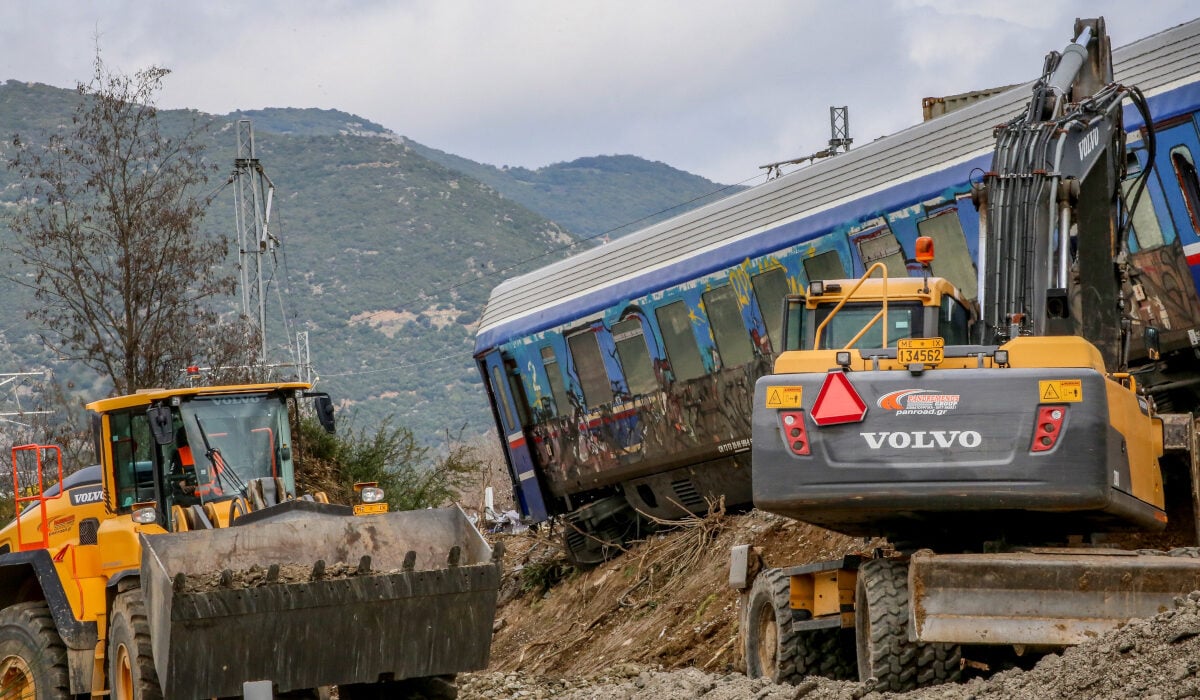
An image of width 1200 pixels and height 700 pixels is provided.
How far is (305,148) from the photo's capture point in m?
123

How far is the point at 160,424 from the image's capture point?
38.2 ft

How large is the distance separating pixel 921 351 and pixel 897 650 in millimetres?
1588

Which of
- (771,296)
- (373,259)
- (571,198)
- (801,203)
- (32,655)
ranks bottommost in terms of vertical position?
(32,655)

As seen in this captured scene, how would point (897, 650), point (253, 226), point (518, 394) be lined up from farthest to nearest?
1. point (253, 226)
2. point (518, 394)
3. point (897, 650)

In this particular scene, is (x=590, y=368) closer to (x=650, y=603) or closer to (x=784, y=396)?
(x=650, y=603)

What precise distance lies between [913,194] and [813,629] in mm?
6323

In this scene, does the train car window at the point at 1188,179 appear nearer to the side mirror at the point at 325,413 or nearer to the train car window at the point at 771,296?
the train car window at the point at 771,296

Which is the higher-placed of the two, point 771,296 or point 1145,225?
point 1145,225

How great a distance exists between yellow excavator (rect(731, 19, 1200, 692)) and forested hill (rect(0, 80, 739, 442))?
2069 inches

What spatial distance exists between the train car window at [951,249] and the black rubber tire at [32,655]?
8.11m

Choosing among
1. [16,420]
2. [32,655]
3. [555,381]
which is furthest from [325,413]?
[16,420]

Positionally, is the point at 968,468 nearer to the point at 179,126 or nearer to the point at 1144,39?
the point at 1144,39

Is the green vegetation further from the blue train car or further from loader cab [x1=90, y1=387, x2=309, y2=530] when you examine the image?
loader cab [x1=90, y1=387, x2=309, y2=530]

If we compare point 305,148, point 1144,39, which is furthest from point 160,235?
point 305,148
